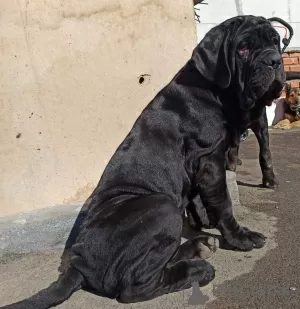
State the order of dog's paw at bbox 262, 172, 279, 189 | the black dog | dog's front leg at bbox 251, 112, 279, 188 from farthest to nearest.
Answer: dog's paw at bbox 262, 172, 279, 189
dog's front leg at bbox 251, 112, 279, 188
the black dog

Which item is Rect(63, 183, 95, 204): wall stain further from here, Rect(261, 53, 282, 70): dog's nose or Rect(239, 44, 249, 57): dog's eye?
Rect(261, 53, 282, 70): dog's nose

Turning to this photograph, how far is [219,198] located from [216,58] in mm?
971

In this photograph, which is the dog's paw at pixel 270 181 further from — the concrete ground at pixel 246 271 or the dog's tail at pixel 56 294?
the dog's tail at pixel 56 294

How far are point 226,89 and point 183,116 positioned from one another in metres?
0.35

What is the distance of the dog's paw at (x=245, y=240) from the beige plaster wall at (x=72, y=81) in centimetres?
138

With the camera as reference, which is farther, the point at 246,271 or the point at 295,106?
the point at 295,106

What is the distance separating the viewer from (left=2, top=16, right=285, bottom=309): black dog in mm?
3117

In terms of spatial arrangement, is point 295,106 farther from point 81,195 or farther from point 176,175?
point 176,175

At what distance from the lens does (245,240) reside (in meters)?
3.72

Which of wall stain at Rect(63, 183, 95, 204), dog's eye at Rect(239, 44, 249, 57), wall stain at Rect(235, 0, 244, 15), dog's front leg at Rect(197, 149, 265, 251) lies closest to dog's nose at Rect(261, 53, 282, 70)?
dog's eye at Rect(239, 44, 249, 57)

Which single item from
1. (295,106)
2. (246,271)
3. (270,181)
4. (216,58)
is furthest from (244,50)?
(295,106)

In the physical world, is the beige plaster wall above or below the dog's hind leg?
above

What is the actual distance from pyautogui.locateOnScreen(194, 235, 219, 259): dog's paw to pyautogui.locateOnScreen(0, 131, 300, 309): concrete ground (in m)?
0.06

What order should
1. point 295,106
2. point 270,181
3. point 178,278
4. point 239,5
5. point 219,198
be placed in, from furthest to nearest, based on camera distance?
point 239,5
point 295,106
point 270,181
point 219,198
point 178,278
